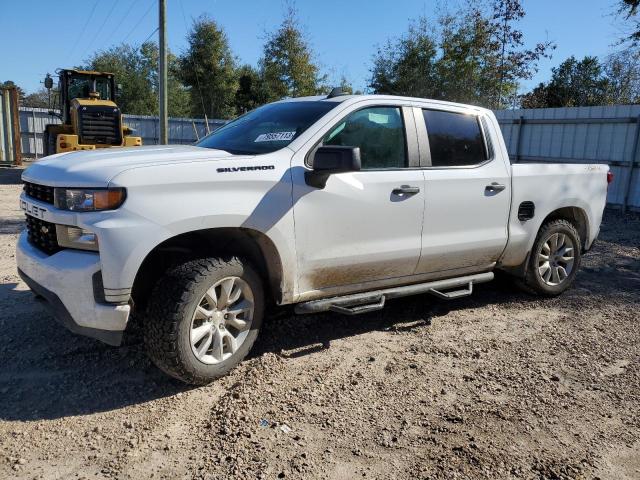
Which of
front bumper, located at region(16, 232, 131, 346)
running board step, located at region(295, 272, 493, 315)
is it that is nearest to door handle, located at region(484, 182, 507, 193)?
running board step, located at region(295, 272, 493, 315)

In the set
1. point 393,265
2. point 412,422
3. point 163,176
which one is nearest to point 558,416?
point 412,422

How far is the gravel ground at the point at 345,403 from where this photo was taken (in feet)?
9.57

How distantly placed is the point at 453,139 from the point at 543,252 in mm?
1779

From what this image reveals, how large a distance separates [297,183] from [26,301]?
3.04 m

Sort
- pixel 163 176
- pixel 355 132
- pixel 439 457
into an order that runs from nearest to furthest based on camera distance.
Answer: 1. pixel 439 457
2. pixel 163 176
3. pixel 355 132

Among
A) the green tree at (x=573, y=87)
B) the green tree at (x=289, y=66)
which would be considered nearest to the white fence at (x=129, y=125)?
the green tree at (x=289, y=66)

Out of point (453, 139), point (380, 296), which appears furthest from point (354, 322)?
point (453, 139)

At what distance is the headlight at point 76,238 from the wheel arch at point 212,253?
16.9 inches

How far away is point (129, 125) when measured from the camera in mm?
24969

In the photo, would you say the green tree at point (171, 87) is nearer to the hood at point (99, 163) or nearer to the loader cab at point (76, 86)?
the loader cab at point (76, 86)

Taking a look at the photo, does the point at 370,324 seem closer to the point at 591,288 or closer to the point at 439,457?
the point at 439,457

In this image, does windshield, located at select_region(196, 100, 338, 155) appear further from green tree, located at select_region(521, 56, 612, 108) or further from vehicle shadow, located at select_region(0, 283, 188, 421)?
green tree, located at select_region(521, 56, 612, 108)

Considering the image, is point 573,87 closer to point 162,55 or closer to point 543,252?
point 162,55

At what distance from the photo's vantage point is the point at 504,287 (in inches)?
248
